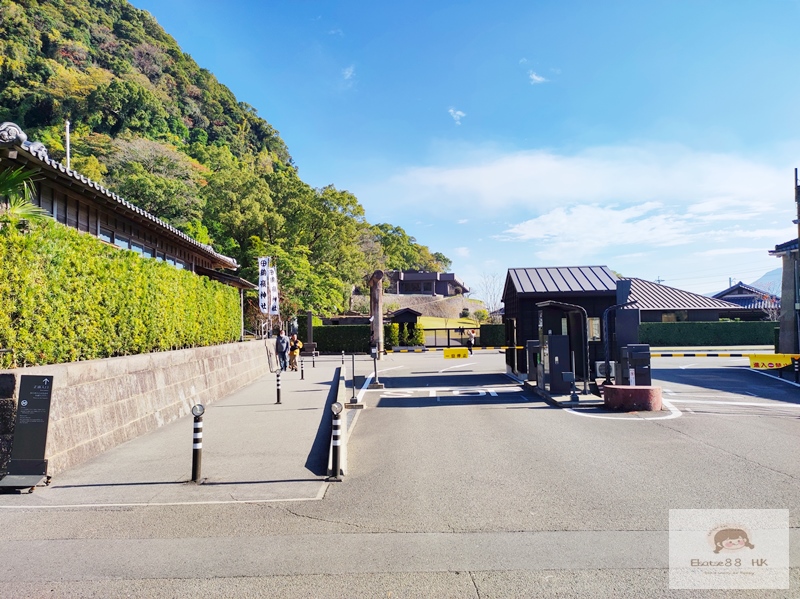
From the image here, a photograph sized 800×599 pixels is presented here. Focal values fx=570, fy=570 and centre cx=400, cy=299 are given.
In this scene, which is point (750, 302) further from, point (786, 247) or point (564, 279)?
point (564, 279)

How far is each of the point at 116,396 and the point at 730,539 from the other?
9.23m

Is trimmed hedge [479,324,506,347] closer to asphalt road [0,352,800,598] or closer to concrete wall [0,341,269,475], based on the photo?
concrete wall [0,341,269,475]

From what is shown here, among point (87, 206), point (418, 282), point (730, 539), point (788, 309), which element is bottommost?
point (730, 539)

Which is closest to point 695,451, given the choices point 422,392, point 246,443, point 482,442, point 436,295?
point 482,442

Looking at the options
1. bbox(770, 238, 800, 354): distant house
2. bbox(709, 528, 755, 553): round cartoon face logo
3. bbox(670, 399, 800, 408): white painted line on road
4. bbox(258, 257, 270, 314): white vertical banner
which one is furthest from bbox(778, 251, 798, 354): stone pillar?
bbox(709, 528, 755, 553): round cartoon face logo

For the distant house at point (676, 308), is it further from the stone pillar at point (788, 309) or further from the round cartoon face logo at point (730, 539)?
the round cartoon face logo at point (730, 539)

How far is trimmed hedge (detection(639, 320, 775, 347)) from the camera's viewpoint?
45.6 metres

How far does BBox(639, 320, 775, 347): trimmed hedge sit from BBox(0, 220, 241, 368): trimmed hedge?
40545 mm

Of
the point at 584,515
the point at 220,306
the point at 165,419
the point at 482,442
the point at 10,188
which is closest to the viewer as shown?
the point at 584,515

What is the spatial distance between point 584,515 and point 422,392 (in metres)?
11.8

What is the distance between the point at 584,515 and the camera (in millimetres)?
5996

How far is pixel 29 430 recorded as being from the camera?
7.20 meters

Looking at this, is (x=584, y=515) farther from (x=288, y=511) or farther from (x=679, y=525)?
(x=288, y=511)

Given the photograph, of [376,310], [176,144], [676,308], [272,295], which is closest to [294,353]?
[272,295]
